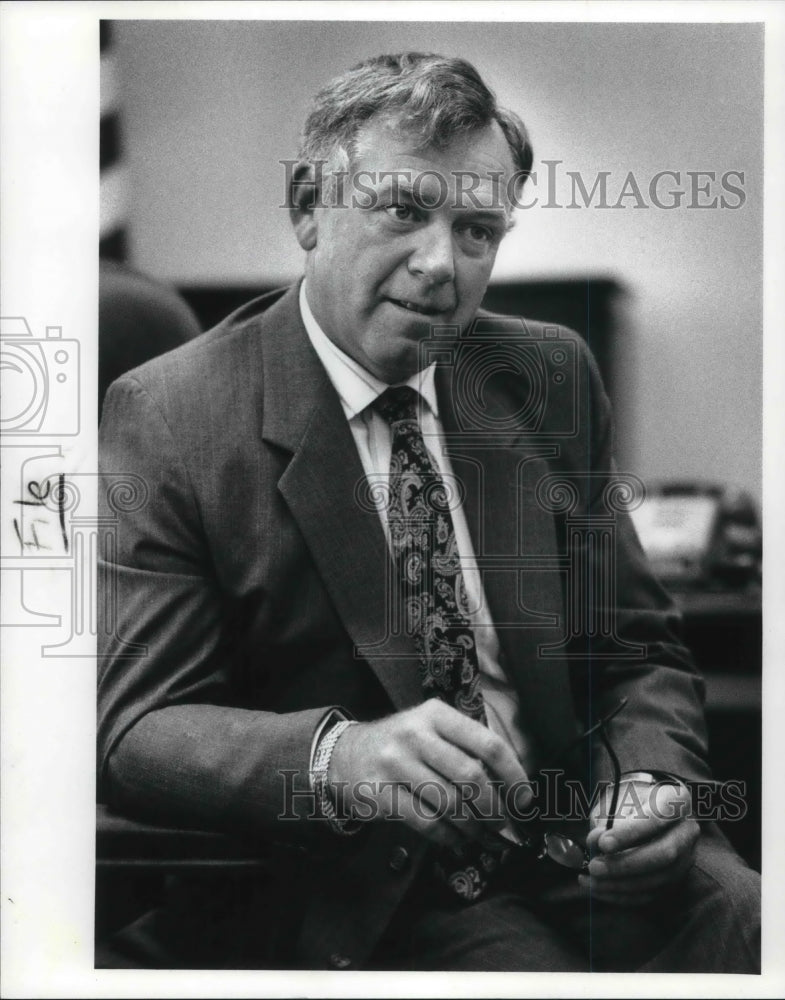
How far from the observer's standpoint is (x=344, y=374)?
266 centimetres

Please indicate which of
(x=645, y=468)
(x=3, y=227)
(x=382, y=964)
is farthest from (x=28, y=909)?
(x=645, y=468)

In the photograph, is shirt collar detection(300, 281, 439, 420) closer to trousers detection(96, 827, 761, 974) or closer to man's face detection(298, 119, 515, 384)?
man's face detection(298, 119, 515, 384)

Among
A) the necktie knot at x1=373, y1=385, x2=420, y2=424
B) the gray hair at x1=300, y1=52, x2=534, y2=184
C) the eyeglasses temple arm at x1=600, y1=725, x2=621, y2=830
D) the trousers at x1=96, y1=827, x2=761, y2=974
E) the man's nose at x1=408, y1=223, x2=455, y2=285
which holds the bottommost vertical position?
the trousers at x1=96, y1=827, x2=761, y2=974

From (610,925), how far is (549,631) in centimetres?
68

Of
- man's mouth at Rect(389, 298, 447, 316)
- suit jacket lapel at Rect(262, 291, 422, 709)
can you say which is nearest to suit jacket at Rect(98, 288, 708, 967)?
suit jacket lapel at Rect(262, 291, 422, 709)

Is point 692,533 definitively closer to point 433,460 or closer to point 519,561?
point 519,561

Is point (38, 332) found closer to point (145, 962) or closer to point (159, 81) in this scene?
point (159, 81)

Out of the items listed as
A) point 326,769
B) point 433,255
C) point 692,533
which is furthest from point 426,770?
point 433,255

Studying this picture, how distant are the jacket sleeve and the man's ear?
1.65ft

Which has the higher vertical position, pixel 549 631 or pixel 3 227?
pixel 3 227

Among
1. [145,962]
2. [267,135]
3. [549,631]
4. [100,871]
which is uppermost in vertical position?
[267,135]

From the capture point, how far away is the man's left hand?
268 cm

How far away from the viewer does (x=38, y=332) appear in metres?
2.76

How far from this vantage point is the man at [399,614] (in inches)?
103
